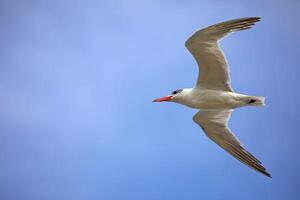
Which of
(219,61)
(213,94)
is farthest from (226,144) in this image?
(219,61)

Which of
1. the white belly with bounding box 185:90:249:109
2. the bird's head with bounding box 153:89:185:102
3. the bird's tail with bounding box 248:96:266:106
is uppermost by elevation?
the bird's head with bounding box 153:89:185:102

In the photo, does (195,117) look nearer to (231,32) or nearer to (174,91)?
(174,91)

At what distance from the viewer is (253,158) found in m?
10.5

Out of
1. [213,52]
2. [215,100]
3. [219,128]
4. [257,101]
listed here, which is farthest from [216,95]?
[219,128]

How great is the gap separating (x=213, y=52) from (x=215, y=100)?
1047mm

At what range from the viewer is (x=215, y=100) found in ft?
33.2

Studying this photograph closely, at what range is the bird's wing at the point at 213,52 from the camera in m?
9.26

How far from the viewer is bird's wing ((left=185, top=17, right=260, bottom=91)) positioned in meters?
9.26

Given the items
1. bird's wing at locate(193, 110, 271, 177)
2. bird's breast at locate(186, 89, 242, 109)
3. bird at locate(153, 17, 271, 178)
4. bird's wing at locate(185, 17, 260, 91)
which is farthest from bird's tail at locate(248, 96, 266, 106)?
bird's wing at locate(193, 110, 271, 177)

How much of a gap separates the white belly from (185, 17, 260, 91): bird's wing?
0.48ft

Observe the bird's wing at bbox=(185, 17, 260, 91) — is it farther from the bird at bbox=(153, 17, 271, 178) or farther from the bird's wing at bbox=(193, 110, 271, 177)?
the bird's wing at bbox=(193, 110, 271, 177)

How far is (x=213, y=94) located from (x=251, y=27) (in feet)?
5.16

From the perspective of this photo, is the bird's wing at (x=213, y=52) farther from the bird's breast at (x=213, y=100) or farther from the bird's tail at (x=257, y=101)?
the bird's tail at (x=257, y=101)

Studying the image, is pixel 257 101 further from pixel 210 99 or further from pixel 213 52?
pixel 213 52
